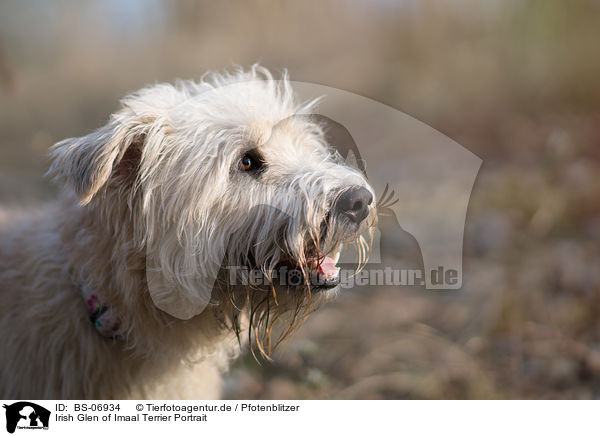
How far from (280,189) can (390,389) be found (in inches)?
81.3

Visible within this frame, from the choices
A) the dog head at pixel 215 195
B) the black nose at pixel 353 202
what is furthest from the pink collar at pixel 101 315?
the black nose at pixel 353 202

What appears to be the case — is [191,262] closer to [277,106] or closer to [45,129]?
[277,106]

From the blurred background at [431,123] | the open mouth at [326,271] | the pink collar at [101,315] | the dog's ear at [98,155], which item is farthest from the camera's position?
the blurred background at [431,123]

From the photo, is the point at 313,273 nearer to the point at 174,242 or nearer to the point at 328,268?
the point at 328,268

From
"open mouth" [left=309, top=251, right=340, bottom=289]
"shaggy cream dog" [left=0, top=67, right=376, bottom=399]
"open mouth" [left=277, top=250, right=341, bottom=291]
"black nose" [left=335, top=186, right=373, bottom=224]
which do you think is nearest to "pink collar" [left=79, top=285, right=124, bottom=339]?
"shaggy cream dog" [left=0, top=67, right=376, bottom=399]

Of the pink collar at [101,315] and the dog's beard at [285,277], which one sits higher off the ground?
the dog's beard at [285,277]

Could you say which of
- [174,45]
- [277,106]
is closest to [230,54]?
[174,45]
